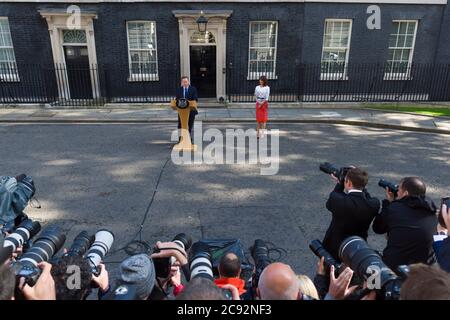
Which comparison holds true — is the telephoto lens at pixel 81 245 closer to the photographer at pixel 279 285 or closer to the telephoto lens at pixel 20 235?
the telephoto lens at pixel 20 235

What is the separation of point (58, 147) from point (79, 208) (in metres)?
4.06

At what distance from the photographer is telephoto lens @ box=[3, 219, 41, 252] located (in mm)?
2809

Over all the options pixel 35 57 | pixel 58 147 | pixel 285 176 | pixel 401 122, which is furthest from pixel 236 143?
pixel 35 57

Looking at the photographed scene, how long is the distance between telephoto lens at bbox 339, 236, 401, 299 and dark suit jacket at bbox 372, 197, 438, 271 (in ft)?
2.58

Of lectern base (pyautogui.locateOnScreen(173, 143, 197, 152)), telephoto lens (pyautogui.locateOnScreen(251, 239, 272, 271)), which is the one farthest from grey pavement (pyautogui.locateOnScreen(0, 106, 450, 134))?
telephoto lens (pyautogui.locateOnScreen(251, 239, 272, 271))

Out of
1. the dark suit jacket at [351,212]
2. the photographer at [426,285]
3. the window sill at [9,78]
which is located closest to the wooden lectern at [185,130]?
the dark suit jacket at [351,212]

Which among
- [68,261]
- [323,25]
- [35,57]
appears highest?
[323,25]

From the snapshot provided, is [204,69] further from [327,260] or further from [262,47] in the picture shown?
[327,260]

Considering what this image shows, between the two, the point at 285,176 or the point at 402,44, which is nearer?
the point at 285,176

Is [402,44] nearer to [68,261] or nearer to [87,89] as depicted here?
[87,89]

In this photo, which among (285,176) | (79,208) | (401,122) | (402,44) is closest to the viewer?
(79,208)
